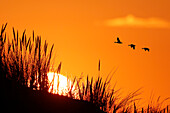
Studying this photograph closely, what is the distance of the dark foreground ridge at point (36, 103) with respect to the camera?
9.29 ft

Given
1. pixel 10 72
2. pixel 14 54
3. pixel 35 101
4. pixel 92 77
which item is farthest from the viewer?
pixel 92 77

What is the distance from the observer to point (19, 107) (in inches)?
112

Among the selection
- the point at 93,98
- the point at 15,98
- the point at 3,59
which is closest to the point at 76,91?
the point at 93,98

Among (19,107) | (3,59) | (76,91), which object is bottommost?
(19,107)

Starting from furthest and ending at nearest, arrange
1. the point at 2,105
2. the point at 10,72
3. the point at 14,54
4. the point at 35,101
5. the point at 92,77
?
the point at 92,77
the point at 14,54
the point at 10,72
the point at 35,101
the point at 2,105

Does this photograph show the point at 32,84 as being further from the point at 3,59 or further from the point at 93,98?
the point at 93,98

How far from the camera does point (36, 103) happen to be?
9.73ft

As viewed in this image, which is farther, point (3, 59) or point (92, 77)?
point (92, 77)

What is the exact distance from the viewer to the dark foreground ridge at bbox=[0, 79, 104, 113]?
2.83 metres

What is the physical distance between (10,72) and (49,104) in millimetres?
912

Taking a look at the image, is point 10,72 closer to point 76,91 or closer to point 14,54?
point 14,54

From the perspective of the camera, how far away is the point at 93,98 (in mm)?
4059

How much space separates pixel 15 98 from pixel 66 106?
52 cm

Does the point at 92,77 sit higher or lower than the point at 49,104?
higher
